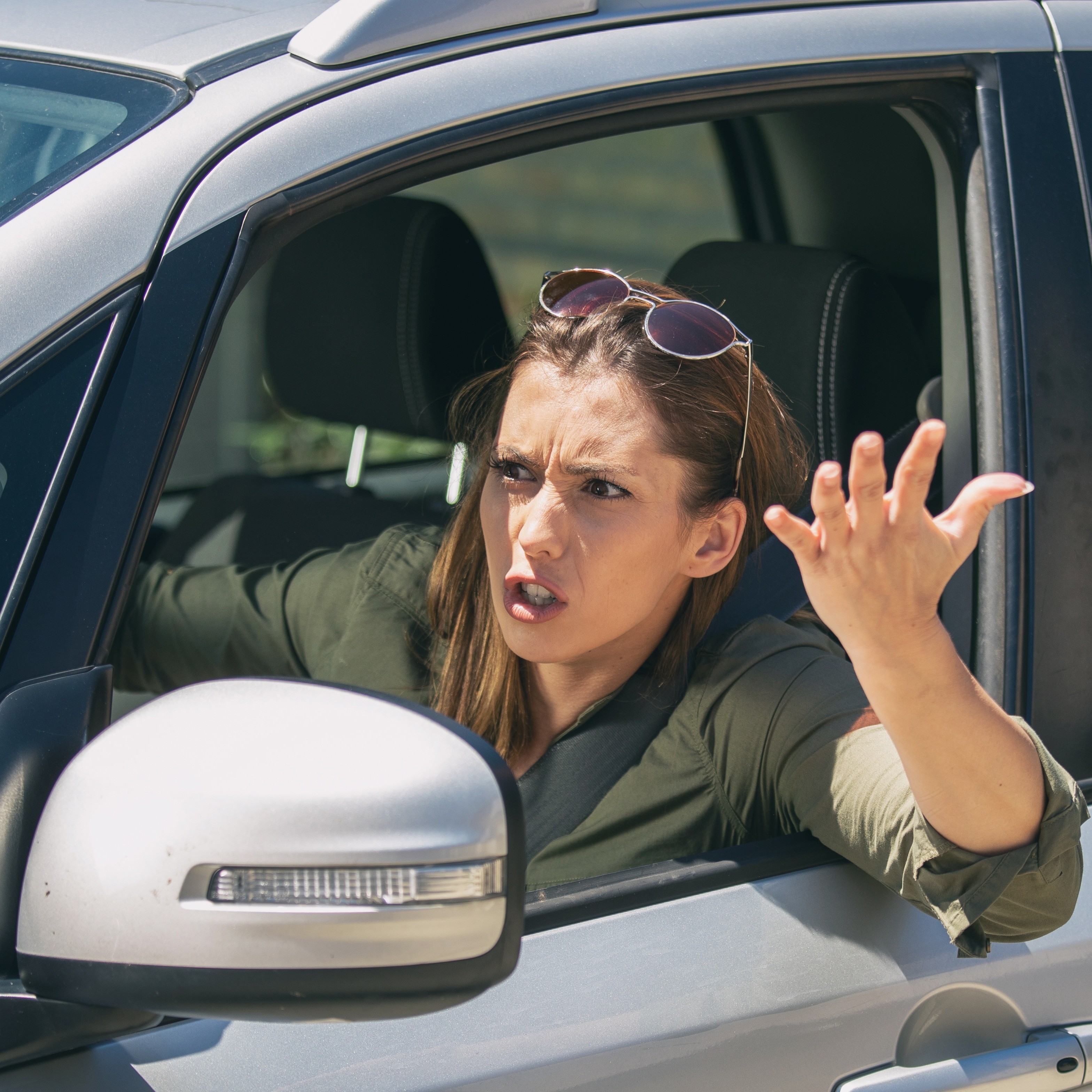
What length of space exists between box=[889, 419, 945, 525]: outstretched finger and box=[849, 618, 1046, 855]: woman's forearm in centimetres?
11

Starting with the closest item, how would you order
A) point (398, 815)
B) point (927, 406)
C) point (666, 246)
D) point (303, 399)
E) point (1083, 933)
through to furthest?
point (398, 815) < point (1083, 933) < point (927, 406) < point (303, 399) < point (666, 246)

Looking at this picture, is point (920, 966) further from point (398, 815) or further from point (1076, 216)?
point (1076, 216)

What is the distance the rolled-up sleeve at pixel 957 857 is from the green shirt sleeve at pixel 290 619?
2.58 feet

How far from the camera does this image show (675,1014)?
1071 mm

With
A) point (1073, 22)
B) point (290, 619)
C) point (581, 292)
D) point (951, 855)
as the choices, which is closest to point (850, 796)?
point (951, 855)

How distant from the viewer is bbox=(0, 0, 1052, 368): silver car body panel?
3.28 ft

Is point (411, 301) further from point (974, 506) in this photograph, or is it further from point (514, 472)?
point (974, 506)

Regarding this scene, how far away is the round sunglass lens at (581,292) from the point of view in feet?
5.14

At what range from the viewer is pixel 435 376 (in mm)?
2234

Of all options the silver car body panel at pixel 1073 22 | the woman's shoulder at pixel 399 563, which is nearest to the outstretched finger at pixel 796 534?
the silver car body panel at pixel 1073 22

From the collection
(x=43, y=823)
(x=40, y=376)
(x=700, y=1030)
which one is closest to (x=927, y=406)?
(x=700, y=1030)

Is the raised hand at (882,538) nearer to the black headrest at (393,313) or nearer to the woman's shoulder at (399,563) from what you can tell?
the woman's shoulder at (399,563)

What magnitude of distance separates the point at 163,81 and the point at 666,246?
592cm

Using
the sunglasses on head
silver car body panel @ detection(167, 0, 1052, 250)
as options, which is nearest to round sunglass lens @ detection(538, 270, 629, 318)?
the sunglasses on head
